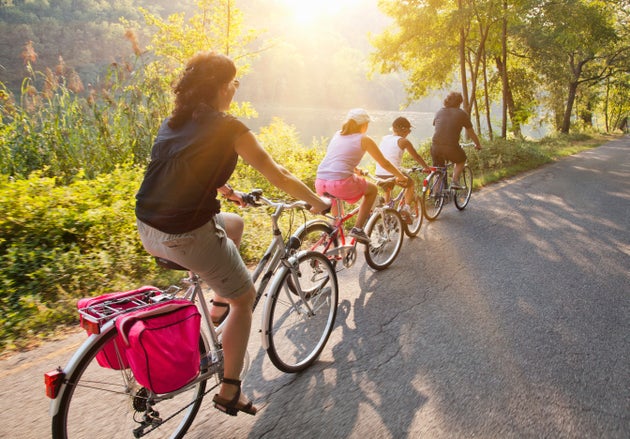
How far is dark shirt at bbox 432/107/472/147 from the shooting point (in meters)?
6.84

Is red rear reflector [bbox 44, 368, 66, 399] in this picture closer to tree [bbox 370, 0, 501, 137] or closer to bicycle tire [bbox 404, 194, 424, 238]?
bicycle tire [bbox 404, 194, 424, 238]

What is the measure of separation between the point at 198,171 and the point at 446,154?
240 inches

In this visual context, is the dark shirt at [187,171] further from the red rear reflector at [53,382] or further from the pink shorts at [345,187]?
the pink shorts at [345,187]

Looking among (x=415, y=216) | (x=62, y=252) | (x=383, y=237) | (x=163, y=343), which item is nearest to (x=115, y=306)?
(x=163, y=343)

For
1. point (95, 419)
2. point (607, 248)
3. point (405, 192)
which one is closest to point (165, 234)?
point (95, 419)

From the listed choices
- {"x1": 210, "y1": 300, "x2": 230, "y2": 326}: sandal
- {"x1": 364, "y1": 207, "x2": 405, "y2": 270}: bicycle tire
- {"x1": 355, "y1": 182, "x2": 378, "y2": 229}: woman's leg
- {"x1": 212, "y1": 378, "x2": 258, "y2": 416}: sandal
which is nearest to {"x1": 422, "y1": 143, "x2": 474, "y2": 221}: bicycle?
{"x1": 364, "y1": 207, "x2": 405, "y2": 270}: bicycle tire

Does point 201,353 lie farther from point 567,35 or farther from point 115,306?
point 567,35

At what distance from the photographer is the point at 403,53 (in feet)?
60.4

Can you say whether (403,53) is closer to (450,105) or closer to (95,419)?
(450,105)

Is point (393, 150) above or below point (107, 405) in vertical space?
above

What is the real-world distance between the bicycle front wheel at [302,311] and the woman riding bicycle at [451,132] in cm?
480

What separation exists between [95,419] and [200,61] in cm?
215

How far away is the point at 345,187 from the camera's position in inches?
166

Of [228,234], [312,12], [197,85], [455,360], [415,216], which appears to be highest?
[312,12]
